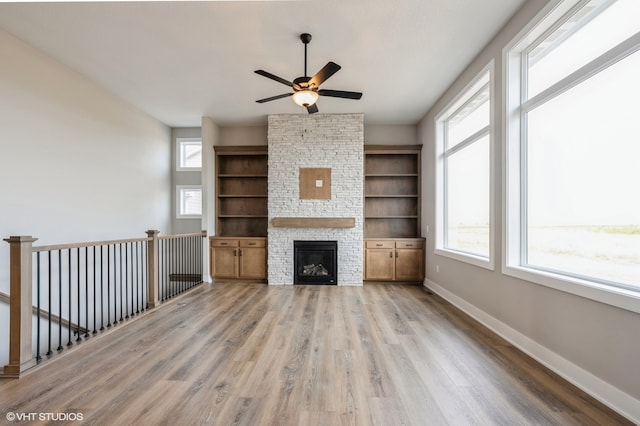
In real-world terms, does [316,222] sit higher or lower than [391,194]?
lower

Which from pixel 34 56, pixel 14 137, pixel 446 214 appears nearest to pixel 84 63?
pixel 34 56

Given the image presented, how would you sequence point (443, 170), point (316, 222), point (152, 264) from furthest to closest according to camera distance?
point (316, 222), point (443, 170), point (152, 264)

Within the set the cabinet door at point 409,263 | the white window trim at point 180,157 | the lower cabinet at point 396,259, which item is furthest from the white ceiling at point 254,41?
the cabinet door at point 409,263

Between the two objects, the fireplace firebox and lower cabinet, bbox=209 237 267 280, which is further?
lower cabinet, bbox=209 237 267 280

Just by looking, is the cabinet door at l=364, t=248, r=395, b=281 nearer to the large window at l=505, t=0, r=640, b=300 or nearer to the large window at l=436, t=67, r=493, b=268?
the large window at l=436, t=67, r=493, b=268

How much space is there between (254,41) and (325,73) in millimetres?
953

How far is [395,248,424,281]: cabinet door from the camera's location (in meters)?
5.79

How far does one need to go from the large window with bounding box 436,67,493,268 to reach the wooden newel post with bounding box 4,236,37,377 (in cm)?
433

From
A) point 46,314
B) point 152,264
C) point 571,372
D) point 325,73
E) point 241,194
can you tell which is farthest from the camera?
point 241,194

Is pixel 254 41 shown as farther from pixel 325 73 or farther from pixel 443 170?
pixel 443 170

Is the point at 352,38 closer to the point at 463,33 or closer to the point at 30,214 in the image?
the point at 463,33

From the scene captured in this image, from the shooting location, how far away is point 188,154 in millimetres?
6789

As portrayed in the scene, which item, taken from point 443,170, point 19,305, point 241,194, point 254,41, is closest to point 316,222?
point 241,194

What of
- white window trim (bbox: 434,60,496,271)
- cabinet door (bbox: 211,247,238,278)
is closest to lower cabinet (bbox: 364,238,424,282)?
white window trim (bbox: 434,60,496,271)
